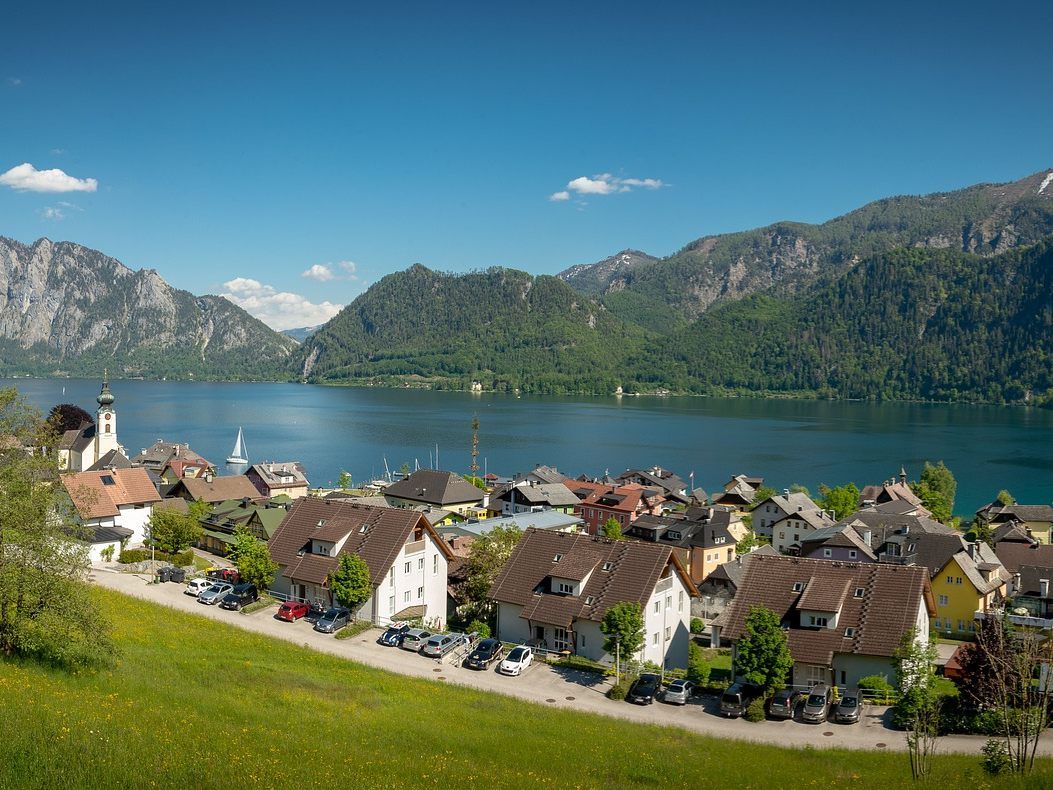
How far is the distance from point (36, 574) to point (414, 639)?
580 inches

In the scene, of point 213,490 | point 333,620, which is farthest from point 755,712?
point 213,490

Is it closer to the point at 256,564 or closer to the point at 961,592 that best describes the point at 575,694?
the point at 256,564

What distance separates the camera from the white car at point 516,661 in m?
28.1

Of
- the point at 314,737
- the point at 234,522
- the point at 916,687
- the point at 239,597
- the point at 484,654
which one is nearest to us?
the point at 314,737

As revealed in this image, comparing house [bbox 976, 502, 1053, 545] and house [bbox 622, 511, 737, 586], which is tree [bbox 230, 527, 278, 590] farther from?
house [bbox 976, 502, 1053, 545]

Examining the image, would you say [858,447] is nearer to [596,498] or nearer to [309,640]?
[596,498]

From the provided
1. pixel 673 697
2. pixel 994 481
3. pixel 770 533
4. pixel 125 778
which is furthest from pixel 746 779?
pixel 994 481

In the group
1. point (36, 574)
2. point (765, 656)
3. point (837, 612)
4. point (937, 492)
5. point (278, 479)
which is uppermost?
point (36, 574)

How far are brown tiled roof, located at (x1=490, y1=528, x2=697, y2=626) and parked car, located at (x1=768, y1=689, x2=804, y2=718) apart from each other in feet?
19.6

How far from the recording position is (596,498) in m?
72.0

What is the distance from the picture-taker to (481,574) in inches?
1396

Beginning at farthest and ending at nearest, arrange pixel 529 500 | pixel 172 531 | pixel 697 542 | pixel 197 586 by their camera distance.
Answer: pixel 529 500 < pixel 697 542 < pixel 172 531 < pixel 197 586

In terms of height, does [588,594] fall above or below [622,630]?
above

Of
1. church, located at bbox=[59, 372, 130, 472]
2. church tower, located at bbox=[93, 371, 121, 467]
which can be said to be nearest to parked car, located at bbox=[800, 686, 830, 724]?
church, located at bbox=[59, 372, 130, 472]
